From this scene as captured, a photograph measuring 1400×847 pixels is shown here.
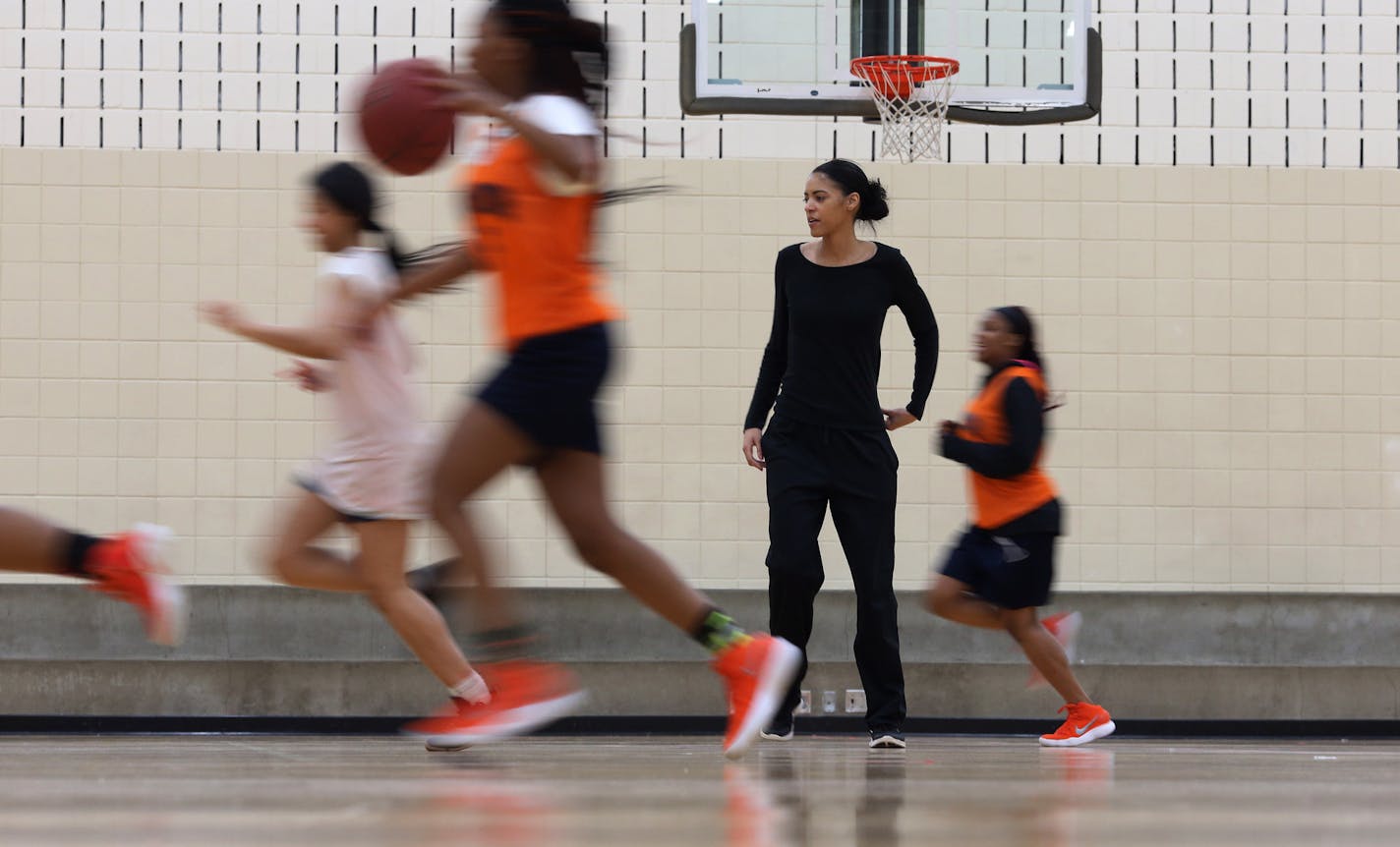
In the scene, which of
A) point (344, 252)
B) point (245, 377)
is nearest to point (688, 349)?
point (245, 377)

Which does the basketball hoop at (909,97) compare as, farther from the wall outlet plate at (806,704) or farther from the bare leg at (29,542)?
the bare leg at (29,542)

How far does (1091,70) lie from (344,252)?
4.93m

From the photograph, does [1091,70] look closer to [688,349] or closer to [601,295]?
[688,349]

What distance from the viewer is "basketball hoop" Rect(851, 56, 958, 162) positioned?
25.9 feet

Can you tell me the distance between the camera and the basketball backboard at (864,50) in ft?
26.3

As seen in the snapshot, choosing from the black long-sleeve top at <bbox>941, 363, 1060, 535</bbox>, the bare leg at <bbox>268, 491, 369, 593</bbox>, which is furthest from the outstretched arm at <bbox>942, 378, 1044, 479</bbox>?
the bare leg at <bbox>268, 491, 369, 593</bbox>

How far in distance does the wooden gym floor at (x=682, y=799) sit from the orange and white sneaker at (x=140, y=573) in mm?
314

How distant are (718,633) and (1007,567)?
2.03 meters

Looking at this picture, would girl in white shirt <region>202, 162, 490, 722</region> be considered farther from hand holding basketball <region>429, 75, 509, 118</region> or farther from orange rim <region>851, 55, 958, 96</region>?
orange rim <region>851, 55, 958, 96</region>

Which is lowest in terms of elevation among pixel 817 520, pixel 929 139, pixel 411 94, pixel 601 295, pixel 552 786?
pixel 552 786

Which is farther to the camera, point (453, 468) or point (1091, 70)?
point (1091, 70)

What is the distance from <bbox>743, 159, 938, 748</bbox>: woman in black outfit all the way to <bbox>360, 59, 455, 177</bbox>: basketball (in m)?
1.40

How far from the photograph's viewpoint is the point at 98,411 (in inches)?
313

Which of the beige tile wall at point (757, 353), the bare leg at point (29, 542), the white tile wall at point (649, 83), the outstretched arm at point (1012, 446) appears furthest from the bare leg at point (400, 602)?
the white tile wall at point (649, 83)
